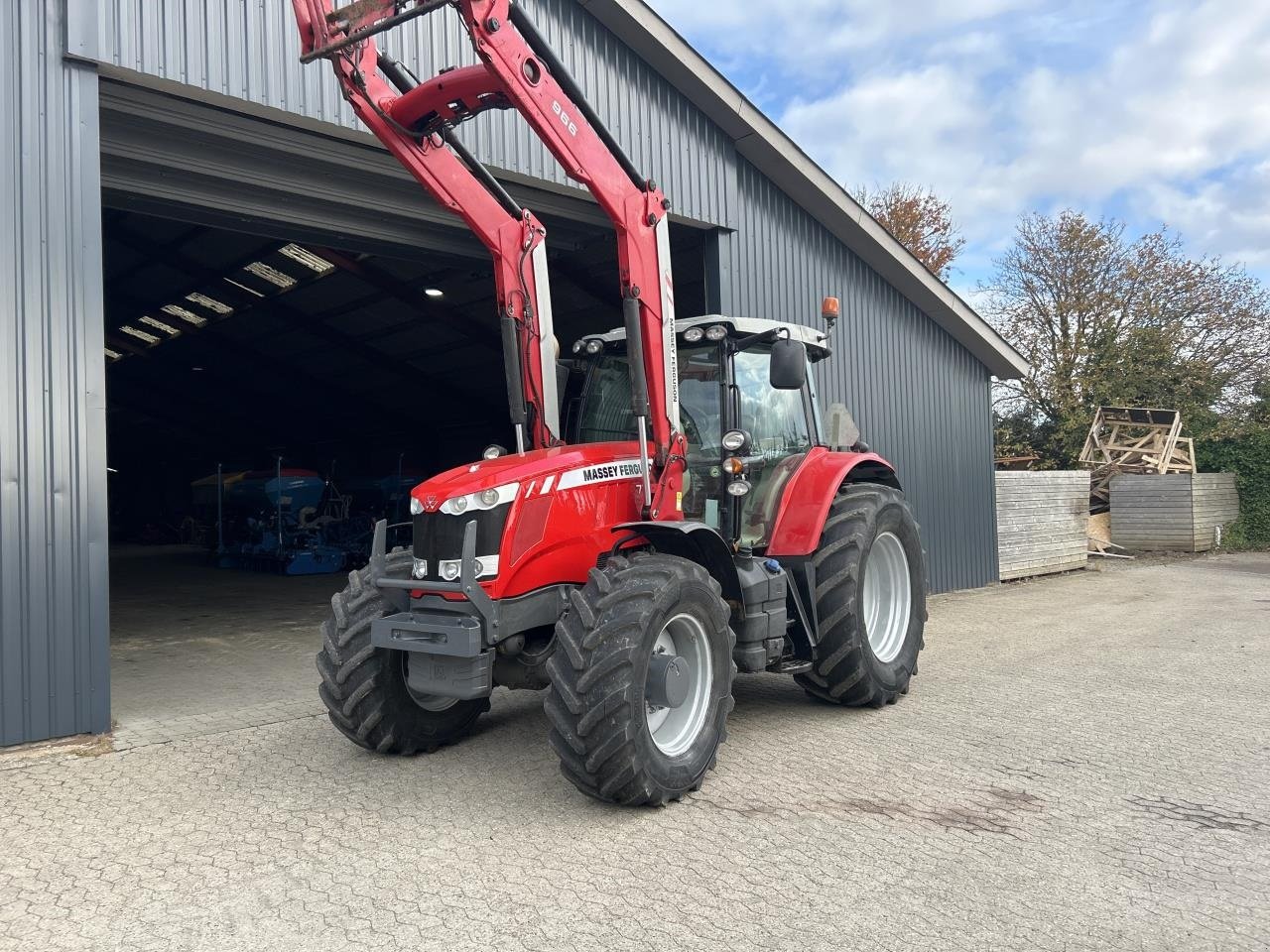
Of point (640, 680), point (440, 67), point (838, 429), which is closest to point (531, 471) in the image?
point (640, 680)

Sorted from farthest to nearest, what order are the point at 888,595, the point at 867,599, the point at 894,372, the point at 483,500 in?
1. the point at 894,372
2. the point at 888,595
3. the point at 867,599
4. the point at 483,500

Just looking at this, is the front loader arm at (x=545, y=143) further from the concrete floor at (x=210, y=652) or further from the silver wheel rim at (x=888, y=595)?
the concrete floor at (x=210, y=652)

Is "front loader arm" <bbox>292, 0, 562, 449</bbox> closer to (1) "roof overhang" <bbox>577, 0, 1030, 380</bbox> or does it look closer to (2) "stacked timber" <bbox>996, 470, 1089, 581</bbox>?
(1) "roof overhang" <bbox>577, 0, 1030, 380</bbox>

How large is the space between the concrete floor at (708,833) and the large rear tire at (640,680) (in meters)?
0.23

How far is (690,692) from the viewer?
14.8 feet

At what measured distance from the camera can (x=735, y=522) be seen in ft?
17.4

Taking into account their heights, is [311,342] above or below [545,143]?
above

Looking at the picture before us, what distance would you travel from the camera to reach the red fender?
5.50 metres

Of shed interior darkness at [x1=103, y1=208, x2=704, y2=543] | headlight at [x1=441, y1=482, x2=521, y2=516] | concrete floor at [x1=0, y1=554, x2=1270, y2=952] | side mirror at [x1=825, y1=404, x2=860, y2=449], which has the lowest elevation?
concrete floor at [x1=0, y1=554, x2=1270, y2=952]

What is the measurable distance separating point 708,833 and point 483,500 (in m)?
1.75

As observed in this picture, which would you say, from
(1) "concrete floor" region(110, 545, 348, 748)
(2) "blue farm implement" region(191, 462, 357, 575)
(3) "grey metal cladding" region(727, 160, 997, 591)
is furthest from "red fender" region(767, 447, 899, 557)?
(2) "blue farm implement" region(191, 462, 357, 575)

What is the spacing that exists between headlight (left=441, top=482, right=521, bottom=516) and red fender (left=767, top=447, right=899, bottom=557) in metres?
1.82

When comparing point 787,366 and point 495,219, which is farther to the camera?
point 495,219

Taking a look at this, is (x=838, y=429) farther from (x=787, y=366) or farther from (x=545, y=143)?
(x=545, y=143)
